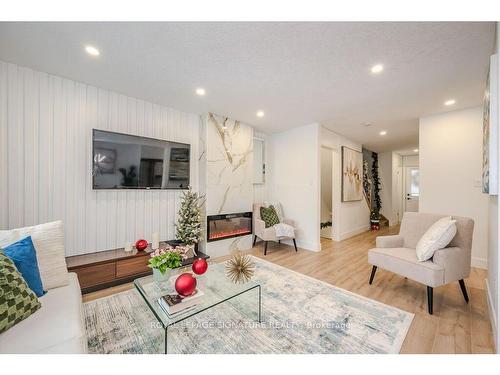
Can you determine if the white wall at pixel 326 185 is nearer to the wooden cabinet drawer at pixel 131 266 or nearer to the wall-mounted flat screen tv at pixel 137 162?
the wall-mounted flat screen tv at pixel 137 162

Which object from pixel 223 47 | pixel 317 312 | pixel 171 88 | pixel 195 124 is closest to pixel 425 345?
pixel 317 312

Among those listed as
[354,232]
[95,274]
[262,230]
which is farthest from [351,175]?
[95,274]

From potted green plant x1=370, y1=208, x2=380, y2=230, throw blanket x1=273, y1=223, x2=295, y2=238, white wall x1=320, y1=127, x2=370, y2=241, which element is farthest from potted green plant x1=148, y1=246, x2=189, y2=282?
potted green plant x1=370, y1=208, x2=380, y2=230

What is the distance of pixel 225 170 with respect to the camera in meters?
3.70

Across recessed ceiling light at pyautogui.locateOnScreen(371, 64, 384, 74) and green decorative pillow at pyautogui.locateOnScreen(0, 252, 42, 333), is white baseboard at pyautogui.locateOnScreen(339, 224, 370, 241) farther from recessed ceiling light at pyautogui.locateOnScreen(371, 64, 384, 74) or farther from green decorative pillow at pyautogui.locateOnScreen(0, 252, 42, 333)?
green decorative pillow at pyautogui.locateOnScreen(0, 252, 42, 333)

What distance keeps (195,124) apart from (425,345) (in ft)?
12.6

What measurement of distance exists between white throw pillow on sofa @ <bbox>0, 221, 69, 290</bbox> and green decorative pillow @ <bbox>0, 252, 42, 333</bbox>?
33 centimetres

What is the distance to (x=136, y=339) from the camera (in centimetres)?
156

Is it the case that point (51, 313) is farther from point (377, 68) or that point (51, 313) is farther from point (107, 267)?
point (377, 68)

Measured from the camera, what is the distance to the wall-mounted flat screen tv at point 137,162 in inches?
103

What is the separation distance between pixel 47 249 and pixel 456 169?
5.26 m

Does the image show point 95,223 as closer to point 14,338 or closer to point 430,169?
point 14,338

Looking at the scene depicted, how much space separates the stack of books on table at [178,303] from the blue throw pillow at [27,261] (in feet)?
2.74

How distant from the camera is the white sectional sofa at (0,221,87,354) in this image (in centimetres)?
103
